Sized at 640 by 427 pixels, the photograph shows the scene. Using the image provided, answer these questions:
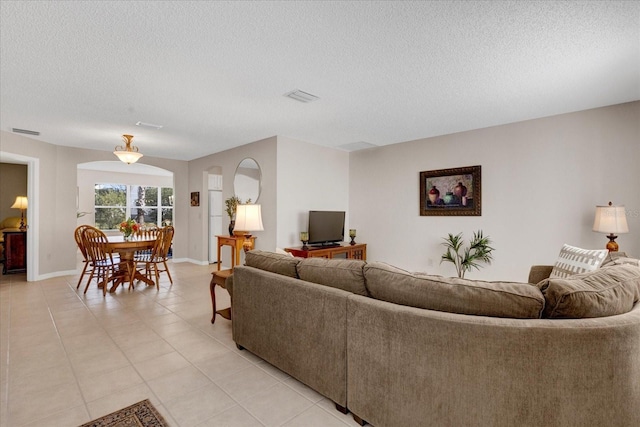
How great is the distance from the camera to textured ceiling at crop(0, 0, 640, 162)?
1.91 m

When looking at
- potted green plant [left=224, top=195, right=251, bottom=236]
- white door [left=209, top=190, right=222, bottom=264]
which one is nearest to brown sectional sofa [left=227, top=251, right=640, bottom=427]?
potted green plant [left=224, top=195, right=251, bottom=236]

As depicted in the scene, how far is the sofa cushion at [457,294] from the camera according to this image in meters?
1.34

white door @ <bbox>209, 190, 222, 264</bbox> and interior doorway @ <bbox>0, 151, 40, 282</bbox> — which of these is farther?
white door @ <bbox>209, 190, 222, 264</bbox>

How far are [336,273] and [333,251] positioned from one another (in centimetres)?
314

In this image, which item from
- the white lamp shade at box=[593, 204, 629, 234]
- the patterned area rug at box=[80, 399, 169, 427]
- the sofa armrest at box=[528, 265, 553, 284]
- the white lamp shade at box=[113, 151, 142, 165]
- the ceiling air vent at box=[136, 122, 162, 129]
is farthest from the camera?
the white lamp shade at box=[113, 151, 142, 165]

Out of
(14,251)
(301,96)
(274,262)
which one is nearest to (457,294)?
(274,262)

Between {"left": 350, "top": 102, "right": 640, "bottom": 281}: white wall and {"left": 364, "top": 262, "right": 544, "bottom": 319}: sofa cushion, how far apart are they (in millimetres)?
3231

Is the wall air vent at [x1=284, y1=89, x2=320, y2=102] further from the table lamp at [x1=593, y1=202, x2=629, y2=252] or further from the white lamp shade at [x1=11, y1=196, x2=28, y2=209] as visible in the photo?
the white lamp shade at [x1=11, y1=196, x2=28, y2=209]

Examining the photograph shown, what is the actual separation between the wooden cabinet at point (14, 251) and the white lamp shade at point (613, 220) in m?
9.05

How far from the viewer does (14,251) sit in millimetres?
5863

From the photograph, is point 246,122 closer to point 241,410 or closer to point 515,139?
point 241,410

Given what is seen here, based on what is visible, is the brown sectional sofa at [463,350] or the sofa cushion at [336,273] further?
the sofa cushion at [336,273]

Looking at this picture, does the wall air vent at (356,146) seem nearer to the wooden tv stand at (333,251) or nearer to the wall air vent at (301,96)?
the wooden tv stand at (333,251)

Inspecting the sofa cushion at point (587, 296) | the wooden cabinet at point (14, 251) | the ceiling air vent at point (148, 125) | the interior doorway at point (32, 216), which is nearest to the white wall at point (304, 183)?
the ceiling air vent at point (148, 125)
